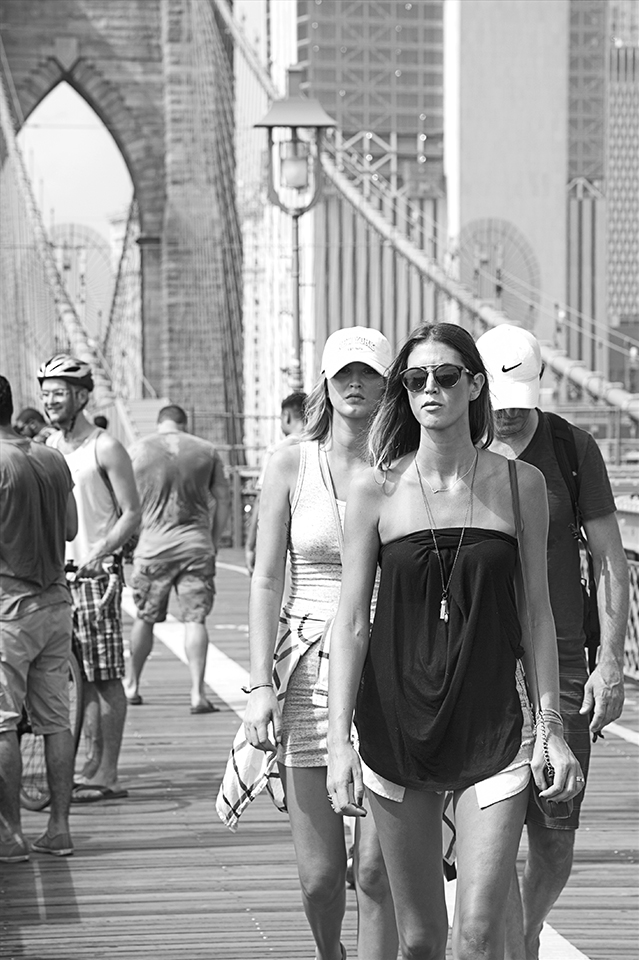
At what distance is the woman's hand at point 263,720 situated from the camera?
13.0ft

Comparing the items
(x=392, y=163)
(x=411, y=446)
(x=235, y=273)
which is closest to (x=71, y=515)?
(x=411, y=446)

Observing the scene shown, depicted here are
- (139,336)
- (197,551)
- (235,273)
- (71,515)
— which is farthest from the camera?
(139,336)

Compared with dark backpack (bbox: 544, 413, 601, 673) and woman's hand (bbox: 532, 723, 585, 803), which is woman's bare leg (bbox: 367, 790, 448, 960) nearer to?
woman's hand (bbox: 532, 723, 585, 803)

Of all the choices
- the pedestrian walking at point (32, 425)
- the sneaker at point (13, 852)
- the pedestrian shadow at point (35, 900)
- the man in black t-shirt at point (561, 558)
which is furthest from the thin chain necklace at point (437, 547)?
the pedestrian walking at point (32, 425)

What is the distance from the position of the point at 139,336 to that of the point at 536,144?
66.2m

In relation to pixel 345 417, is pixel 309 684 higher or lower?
lower

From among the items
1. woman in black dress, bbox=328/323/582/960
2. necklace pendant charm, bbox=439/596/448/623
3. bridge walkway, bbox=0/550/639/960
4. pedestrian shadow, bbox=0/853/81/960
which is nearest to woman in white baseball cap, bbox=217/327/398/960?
woman in black dress, bbox=328/323/582/960

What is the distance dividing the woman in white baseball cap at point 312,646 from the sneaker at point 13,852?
1.82 metres

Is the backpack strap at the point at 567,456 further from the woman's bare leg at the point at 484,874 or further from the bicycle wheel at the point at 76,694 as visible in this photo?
the bicycle wheel at the point at 76,694

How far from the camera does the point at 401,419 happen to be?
146 inches

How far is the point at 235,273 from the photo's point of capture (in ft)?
94.3

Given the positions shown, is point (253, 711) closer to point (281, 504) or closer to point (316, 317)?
point (281, 504)

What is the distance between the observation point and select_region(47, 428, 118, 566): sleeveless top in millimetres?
6812

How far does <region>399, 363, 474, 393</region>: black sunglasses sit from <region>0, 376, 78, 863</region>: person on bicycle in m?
2.44
